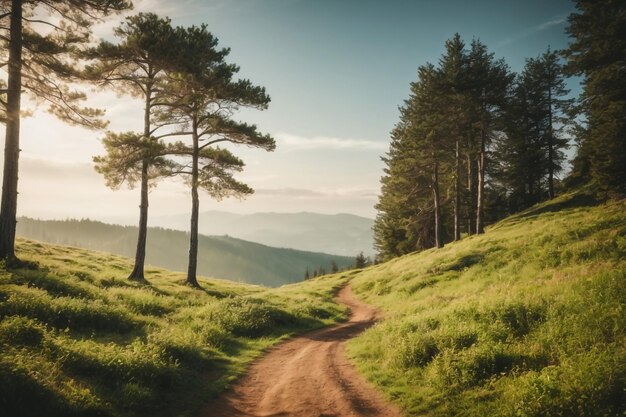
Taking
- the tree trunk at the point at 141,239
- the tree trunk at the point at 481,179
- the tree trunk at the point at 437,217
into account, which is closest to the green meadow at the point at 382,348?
the tree trunk at the point at 141,239

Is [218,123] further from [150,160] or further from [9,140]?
[9,140]

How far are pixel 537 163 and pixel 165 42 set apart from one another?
143 feet

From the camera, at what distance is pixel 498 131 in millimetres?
32344

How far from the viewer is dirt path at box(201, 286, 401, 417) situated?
7535 millimetres

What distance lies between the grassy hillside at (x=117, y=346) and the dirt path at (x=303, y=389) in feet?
2.13

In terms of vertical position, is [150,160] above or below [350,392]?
above

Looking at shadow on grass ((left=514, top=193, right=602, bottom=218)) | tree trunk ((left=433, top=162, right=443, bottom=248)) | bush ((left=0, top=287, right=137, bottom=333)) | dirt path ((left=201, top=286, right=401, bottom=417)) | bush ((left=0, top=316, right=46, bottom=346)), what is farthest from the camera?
tree trunk ((left=433, top=162, right=443, bottom=248))

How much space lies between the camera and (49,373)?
22.3ft

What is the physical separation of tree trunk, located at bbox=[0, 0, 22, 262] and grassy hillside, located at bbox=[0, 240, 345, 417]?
6.42ft

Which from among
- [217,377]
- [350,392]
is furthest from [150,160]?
[350,392]

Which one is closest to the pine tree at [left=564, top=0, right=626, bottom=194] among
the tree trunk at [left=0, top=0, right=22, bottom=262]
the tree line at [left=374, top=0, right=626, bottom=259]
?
the tree line at [left=374, top=0, right=626, bottom=259]

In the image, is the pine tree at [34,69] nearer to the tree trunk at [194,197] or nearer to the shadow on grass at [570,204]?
the tree trunk at [194,197]

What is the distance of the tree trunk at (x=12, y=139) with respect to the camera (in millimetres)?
15961

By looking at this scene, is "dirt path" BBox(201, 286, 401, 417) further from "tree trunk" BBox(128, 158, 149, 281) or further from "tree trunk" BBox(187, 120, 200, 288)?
"tree trunk" BBox(128, 158, 149, 281)
